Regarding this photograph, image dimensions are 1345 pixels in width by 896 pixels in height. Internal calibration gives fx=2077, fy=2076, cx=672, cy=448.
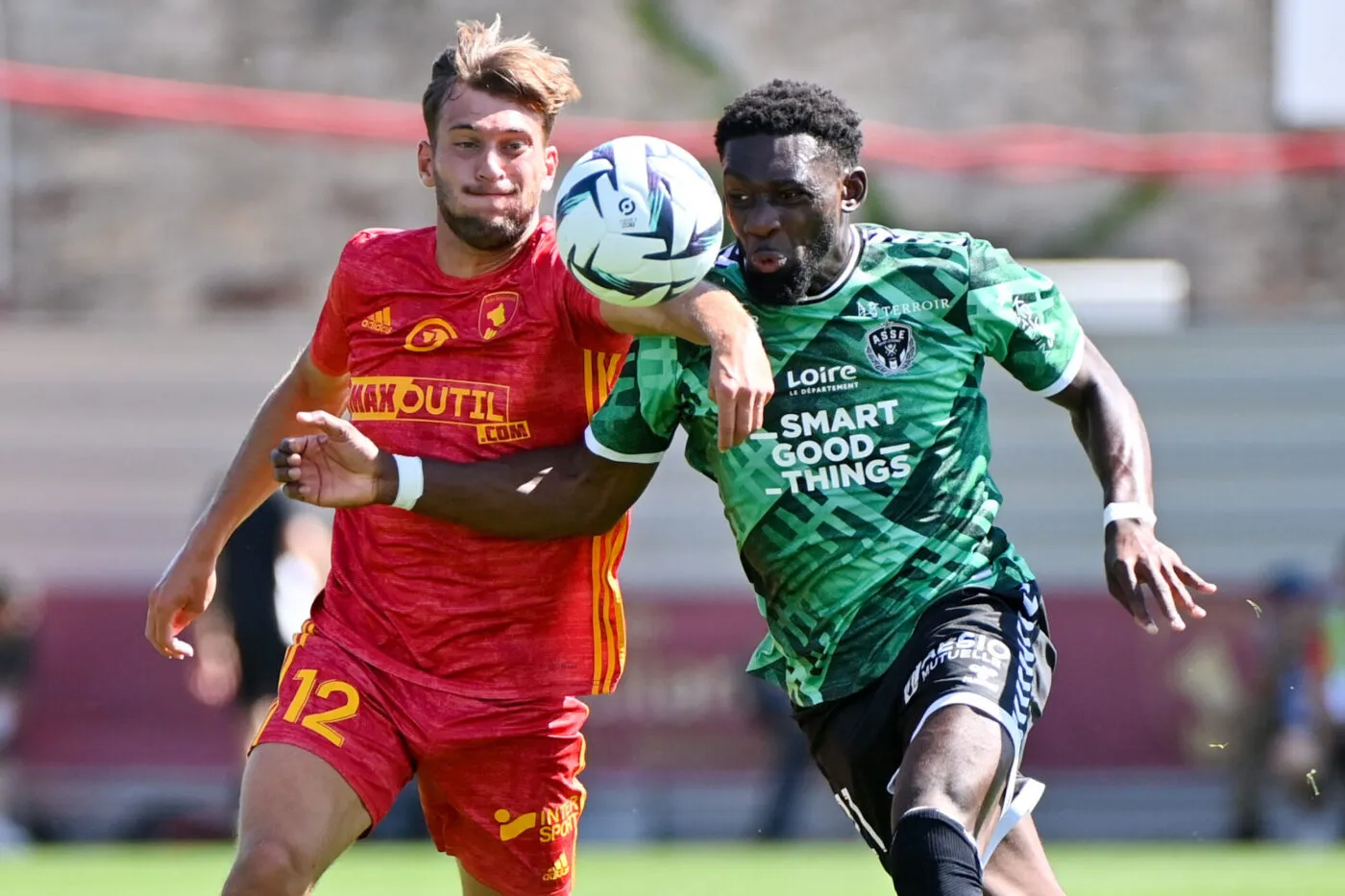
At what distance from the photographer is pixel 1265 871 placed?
10898mm

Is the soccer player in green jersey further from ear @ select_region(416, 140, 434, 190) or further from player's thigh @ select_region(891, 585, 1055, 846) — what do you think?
ear @ select_region(416, 140, 434, 190)

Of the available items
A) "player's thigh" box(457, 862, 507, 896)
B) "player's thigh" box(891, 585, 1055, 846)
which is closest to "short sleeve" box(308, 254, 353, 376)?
"player's thigh" box(457, 862, 507, 896)

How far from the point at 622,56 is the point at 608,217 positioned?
594 inches

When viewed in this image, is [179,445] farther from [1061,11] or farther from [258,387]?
[1061,11]

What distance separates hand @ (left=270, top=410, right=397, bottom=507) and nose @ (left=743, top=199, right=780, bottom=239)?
107 cm

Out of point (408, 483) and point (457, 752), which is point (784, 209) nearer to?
point (408, 483)

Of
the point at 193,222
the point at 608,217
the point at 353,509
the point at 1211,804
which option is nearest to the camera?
the point at 608,217

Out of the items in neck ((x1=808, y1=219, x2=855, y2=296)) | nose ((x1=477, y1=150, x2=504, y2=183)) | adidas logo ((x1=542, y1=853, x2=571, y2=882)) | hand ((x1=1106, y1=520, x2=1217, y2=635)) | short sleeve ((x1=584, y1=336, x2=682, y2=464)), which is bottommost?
adidas logo ((x1=542, y1=853, x2=571, y2=882))

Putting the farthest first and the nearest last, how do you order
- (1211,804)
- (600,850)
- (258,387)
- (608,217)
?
1. (258,387)
2. (1211,804)
3. (600,850)
4. (608,217)

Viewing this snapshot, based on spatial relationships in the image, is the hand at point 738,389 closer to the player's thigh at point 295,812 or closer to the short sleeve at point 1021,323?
the short sleeve at point 1021,323

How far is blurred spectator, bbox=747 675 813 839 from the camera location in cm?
1422

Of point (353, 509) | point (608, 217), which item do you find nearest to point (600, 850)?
point (353, 509)

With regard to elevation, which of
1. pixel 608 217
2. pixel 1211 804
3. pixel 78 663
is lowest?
pixel 1211 804

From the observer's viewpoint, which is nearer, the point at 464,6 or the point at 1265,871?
the point at 1265,871
